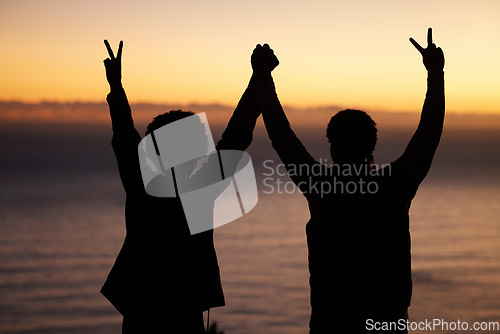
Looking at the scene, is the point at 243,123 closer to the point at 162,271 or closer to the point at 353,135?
the point at 353,135

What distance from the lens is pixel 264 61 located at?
9.25 feet

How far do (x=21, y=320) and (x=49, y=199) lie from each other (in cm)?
7286

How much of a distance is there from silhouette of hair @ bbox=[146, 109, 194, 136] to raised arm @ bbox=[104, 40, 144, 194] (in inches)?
3.3

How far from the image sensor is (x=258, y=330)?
30.9 m

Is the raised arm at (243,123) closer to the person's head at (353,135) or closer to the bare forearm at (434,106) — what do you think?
the person's head at (353,135)

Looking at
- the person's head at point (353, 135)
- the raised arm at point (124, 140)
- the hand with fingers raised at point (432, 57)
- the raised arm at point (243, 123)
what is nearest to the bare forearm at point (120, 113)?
the raised arm at point (124, 140)

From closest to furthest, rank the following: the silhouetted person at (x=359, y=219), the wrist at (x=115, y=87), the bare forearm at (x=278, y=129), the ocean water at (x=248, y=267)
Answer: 1. the silhouetted person at (x=359, y=219)
2. the bare forearm at (x=278, y=129)
3. the wrist at (x=115, y=87)
4. the ocean water at (x=248, y=267)

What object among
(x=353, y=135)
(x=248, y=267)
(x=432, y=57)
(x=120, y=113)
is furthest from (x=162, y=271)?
(x=248, y=267)

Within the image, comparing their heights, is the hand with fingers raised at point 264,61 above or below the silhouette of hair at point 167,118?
above

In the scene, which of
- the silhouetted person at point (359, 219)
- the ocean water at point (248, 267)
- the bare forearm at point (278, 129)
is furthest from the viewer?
the ocean water at point (248, 267)

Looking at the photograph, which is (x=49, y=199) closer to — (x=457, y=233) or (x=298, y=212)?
(x=298, y=212)

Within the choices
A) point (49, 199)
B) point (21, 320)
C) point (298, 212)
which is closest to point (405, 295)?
point (21, 320)

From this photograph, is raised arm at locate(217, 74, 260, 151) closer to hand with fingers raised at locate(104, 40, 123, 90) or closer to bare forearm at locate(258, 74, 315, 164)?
bare forearm at locate(258, 74, 315, 164)

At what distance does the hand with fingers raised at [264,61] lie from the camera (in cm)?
282
